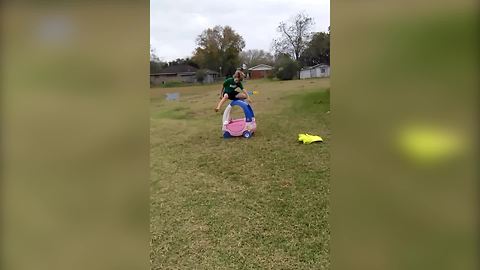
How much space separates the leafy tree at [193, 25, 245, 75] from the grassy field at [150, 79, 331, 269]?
698 millimetres

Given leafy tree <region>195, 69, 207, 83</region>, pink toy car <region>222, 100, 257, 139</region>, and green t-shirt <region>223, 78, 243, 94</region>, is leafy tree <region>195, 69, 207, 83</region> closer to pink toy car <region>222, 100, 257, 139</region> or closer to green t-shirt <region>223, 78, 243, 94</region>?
green t-shirt <region>223, 78, 243, 94</region>

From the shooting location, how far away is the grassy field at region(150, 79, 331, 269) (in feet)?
4.86

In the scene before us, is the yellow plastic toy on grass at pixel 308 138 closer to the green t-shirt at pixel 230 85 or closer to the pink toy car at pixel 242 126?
the pink toy car at pixel 242 126

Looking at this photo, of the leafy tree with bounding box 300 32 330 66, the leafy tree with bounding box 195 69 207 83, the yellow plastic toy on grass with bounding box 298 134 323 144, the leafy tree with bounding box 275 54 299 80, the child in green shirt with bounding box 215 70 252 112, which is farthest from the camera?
the child in green shirt with bounding box 215 70 252 112
